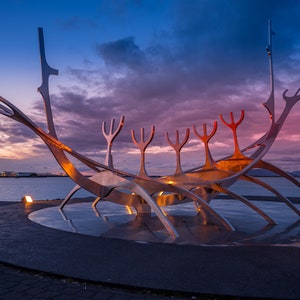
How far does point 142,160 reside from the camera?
48.6 ft

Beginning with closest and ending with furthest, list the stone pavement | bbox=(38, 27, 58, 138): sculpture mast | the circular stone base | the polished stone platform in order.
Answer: the stone pavement, the polished stone platform, the circular stone base, bbox=(38, 27, 58, 138): sculpture mast

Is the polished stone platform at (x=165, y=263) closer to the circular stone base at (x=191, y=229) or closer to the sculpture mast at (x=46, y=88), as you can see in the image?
the circular stone base at (x=191, y=229)

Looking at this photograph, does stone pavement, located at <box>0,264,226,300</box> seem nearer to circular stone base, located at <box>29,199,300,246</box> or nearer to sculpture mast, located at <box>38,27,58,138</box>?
circular stone base, located at <box>29,199,300,246</box>

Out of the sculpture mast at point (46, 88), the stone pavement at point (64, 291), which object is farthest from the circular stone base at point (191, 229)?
the stone pavement at point (64, 291)

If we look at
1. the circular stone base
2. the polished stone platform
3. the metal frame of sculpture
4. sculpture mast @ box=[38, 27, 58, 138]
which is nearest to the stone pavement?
the polished stone platform

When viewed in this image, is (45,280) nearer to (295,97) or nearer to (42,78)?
(42,78)

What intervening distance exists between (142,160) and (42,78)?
569 centimetres

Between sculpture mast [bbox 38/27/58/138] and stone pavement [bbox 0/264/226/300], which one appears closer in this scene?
stone pavement [bbox 0/264/226/300]

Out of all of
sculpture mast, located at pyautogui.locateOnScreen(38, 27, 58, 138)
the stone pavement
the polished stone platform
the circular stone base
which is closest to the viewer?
the stone pavement

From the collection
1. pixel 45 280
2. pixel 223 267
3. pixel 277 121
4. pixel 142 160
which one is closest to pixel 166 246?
pixel 223 267

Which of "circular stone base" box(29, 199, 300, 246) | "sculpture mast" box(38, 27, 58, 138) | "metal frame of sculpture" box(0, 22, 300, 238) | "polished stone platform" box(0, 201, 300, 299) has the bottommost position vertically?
"circular stone base" box(29, 199, 300, 246)

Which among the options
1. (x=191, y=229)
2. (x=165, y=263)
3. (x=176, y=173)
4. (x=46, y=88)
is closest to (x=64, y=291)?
(x=165, y=263)

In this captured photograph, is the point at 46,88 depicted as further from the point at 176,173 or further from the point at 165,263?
the point at 165,263

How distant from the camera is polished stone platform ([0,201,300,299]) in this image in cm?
471
